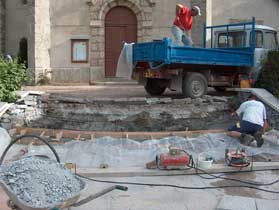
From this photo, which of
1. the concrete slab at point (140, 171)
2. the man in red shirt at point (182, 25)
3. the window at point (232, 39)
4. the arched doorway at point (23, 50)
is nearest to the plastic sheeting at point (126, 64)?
the man in red shirt at point (182, 25)

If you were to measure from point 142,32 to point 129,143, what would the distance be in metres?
13.4

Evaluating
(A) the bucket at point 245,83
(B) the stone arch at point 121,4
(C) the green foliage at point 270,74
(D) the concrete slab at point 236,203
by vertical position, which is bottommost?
(D) the concrete slab at point 236,203

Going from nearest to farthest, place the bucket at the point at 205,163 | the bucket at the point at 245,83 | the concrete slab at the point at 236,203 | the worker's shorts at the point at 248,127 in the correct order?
the concrete slab at the point at 236,203 < the bucket at the point at 205,163 < the worker's shorts at the point at 248,127 < the bucket at the point at 245,83

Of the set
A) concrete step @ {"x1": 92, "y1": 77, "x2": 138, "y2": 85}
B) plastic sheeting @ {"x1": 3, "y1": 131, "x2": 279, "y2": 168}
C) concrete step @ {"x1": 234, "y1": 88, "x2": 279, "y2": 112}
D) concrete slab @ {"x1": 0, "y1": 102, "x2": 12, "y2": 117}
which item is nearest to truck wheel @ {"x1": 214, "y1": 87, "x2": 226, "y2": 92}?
concrete step @ {"x1": 234, "y1": 88, "x2": 279, "y2": 112}

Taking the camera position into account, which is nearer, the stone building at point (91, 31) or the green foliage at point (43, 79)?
the green foliage at point (43, 79)

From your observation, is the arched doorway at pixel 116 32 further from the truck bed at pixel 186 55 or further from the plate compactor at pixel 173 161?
the plate compactor at pixel 173 161

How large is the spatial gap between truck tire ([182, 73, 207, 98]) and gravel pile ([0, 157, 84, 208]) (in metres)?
9.70

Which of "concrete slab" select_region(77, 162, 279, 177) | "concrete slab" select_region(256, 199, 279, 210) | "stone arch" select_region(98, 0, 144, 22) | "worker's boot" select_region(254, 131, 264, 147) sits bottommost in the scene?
"concrete slab" select_region(256, 199, 279, 210)

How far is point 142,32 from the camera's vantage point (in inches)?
878

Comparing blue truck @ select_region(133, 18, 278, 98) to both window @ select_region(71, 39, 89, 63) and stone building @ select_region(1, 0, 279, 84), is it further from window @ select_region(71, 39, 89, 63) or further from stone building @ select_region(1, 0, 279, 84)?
window @ select_region(71, 39, 89, 63)

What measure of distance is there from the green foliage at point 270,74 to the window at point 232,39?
1.11 metres

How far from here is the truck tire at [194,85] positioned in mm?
14625

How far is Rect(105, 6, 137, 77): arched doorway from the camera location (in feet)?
74.1

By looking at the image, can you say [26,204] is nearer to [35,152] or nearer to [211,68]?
[35,152]
